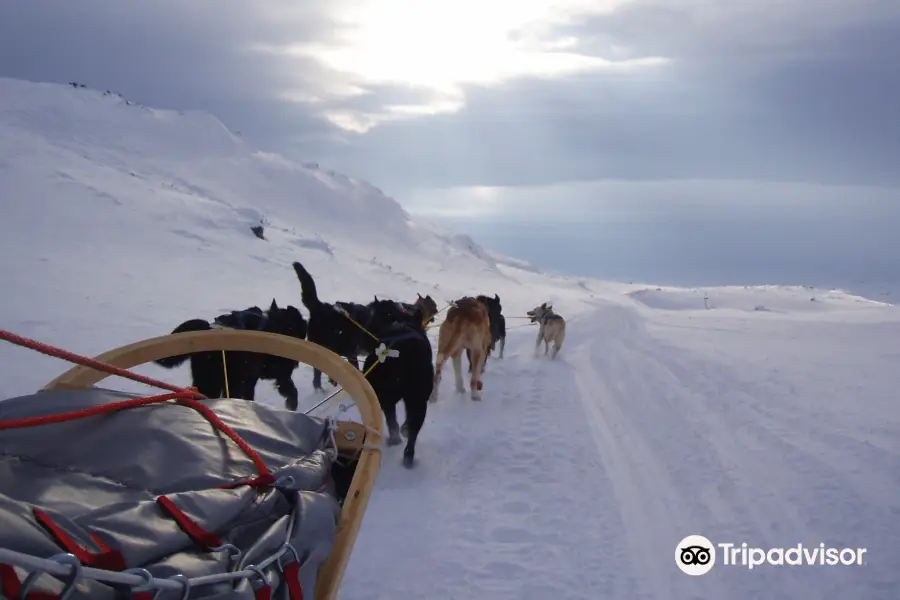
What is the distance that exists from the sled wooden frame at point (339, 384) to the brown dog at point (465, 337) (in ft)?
12.6

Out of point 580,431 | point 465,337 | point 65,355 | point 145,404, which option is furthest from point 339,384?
point 465,337

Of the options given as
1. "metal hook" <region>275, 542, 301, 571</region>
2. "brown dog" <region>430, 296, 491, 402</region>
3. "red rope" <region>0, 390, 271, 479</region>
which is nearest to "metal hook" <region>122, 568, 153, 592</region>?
"metal hook" <region>275, 542, 301, 571</region>

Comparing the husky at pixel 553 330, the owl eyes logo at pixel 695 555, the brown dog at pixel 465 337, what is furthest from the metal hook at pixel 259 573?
the husky at pixel 553 330

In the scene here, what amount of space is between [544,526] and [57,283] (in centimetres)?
1061

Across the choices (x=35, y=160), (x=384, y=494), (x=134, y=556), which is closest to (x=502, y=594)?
(x=384, y=494)

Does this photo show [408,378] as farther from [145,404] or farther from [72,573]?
[72,573]

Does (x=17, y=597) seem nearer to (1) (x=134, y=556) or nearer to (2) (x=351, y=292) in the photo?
(1) (x=134, y=556)

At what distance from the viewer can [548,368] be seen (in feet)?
30.3

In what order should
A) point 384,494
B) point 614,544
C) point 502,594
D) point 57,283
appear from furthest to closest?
point 57,283
point 384,494
point 614,544
point 502,594

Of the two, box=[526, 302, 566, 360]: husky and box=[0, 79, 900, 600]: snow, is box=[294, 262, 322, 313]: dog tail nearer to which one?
box=[0, 79, 900, 600]: snow

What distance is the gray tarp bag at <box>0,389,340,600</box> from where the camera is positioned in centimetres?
131

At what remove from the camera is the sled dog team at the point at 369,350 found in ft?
16.0

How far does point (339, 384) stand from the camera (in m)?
2.91

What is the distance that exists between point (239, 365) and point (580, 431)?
11.5ft
